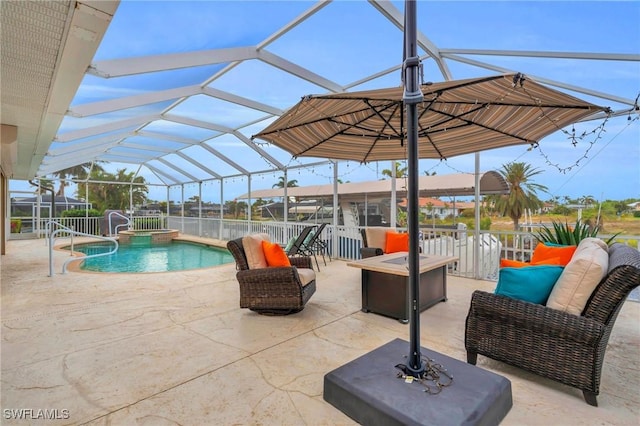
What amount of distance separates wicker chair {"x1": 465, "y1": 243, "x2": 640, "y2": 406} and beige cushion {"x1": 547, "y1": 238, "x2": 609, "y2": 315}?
4 centimetres

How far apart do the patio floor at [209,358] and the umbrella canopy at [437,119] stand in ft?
7.31

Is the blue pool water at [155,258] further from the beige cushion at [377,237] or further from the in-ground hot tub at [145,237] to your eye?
the beige cushion at [377,237]

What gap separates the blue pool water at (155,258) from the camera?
761 centimetres

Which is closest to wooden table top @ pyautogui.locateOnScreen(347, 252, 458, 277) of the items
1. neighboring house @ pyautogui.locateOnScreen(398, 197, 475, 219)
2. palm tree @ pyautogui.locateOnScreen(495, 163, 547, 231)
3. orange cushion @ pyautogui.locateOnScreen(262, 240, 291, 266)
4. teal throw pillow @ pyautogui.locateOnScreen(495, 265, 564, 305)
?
orange cushion @ pyautogui.locateOnScreen(262, 240, 291, 266)

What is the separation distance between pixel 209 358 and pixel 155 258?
762 cm

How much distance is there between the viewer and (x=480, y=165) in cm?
540

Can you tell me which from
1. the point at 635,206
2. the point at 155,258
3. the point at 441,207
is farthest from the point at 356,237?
the point at 441,207

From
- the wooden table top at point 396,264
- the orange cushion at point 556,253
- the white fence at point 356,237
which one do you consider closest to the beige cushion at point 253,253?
the wooden table top at point 396,264

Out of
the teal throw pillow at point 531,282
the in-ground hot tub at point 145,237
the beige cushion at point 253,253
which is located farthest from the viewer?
the in-ground hot tub at point 145,237

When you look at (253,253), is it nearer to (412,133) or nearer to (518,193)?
(412,133)

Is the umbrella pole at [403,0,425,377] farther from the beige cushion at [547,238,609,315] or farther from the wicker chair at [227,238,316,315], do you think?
the wicker chair at [227,238,316,315]

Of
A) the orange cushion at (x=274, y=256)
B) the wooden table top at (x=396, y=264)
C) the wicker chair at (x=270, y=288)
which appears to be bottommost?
the wicker chair at (x=270, y=288)

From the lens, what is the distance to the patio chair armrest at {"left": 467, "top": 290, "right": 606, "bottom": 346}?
1.97 meters

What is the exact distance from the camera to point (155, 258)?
29.8 feet
